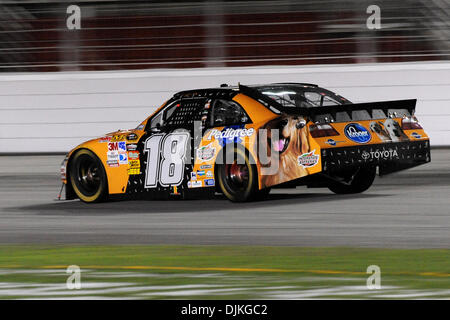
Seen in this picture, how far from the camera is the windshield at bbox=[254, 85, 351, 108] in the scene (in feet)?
42.5

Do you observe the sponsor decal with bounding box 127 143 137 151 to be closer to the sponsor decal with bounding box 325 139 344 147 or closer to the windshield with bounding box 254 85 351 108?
the windshield with bounding box 254 85 351 108

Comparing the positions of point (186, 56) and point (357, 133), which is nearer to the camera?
point (357, 133)

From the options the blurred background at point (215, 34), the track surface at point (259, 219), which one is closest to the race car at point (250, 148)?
the track surface at point (259, 219)

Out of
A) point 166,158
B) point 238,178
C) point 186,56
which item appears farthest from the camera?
point 186,56

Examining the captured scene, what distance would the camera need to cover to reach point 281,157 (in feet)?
39.8

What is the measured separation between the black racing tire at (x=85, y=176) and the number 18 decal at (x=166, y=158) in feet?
2.75

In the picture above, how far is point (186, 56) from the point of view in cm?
2147

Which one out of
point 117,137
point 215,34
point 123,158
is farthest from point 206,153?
point 215,34

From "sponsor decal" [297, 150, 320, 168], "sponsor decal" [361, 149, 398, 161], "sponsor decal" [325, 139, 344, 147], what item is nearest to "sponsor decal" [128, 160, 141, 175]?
"sponsor decal" [297, 150, 320, 168]

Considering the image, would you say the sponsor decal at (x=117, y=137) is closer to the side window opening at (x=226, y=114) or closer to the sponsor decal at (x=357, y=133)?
the side window opening at (x=226, y=114)

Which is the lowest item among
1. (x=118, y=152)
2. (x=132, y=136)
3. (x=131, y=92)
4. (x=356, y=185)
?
(x=356, y=185)

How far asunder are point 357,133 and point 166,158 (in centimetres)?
216

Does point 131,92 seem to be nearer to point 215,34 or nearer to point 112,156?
point 215,34

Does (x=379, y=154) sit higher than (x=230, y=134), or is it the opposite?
(x=230, y=134)
